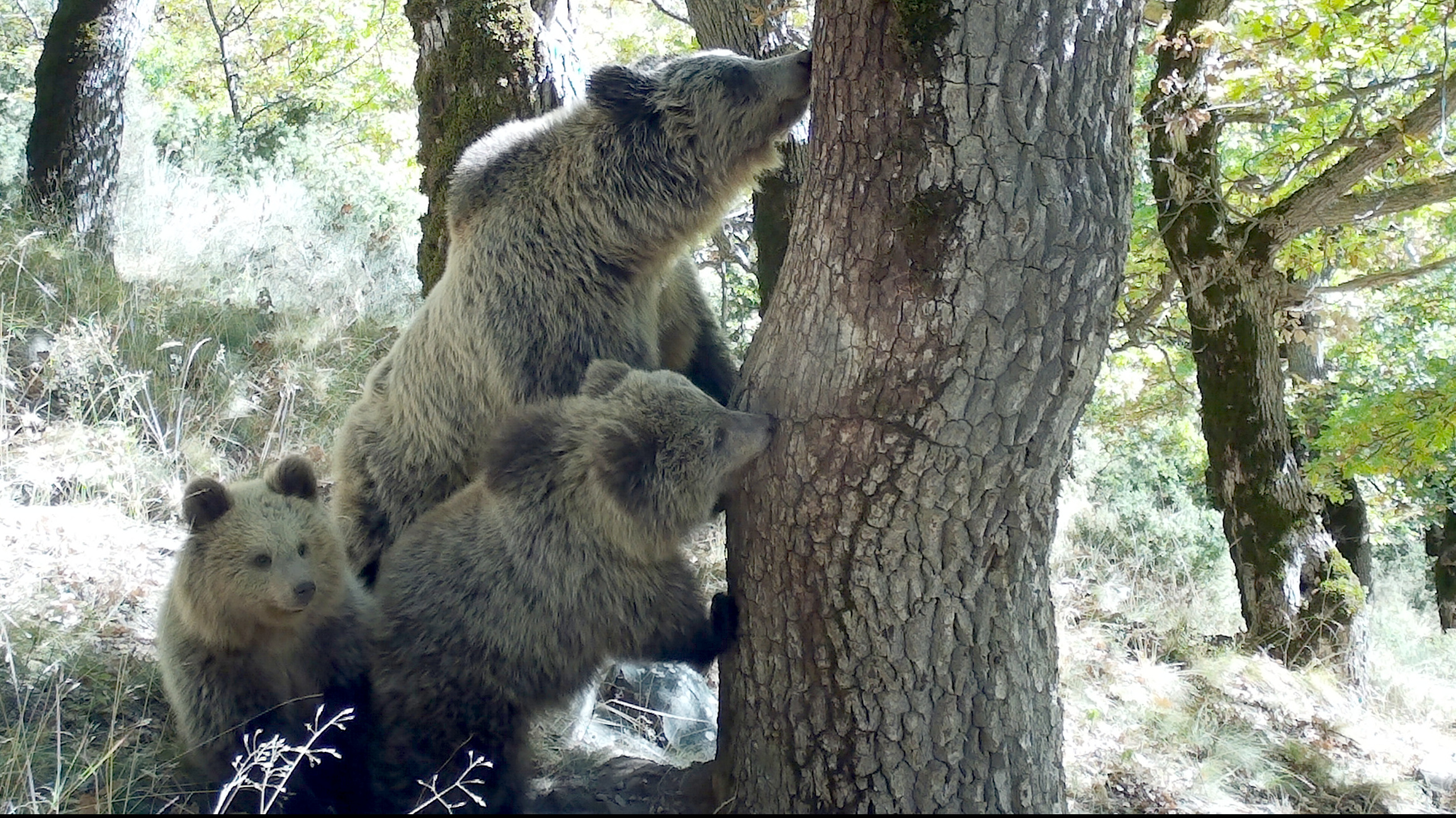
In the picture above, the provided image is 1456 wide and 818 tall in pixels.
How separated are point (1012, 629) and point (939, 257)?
122cm

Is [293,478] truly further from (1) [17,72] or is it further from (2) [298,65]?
(2) [298,65]

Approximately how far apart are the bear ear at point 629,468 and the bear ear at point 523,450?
0.25 m

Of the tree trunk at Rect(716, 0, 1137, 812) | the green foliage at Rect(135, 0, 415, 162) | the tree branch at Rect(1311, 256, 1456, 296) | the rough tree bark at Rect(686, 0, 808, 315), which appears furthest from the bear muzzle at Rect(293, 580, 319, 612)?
the green foliage at Rect(135, 0, 415, 162)

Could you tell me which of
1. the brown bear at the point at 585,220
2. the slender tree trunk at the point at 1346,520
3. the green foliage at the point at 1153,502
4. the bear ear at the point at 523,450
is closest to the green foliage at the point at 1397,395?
the slender tree trunk at the point at 1346,520

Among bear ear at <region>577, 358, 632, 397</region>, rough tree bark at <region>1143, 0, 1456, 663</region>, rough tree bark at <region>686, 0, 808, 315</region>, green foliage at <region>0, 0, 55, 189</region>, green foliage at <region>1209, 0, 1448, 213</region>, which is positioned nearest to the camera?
bear ear at <region>577, 358, 632, 397</region>

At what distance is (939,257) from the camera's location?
3.00 meters

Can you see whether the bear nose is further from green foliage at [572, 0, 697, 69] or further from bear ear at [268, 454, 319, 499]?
green foliage at [572, 0, 697, 69]

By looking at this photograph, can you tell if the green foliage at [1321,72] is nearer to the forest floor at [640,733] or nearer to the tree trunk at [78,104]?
the forest floor at [640,733]

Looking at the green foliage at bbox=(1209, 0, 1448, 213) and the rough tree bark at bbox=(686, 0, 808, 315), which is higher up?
the green foliage at bbox=(1209, 0, 1448, 213)

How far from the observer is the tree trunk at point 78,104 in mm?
9156

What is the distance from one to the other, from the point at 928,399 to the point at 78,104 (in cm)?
910

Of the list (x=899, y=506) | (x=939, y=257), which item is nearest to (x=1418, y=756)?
(x=899, y=506)

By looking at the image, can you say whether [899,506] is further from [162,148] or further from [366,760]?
[162,148]

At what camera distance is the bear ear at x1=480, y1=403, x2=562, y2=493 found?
3.94m
